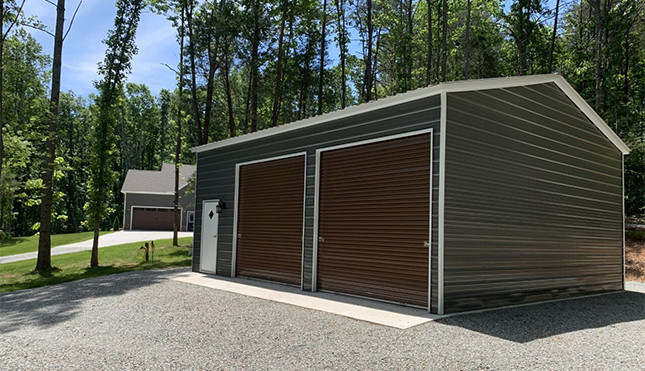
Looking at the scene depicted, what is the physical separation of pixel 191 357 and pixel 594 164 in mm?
8502

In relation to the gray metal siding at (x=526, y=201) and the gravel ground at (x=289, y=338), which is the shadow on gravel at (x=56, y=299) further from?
the gray metal siding at (x=526, y=201)

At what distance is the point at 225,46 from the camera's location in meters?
18.8

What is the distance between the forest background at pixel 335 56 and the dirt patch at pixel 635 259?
317 cm

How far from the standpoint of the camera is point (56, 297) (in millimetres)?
8180

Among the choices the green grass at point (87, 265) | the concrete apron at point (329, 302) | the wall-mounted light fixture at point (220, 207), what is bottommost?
the green grass at point (87, 265)

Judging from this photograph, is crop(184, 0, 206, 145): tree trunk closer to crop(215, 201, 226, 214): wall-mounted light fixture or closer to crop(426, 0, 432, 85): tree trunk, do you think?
crop(215, 201, 226, 214): wall-mounted light fixture

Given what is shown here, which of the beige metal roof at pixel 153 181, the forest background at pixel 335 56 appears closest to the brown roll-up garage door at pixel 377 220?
the forest background at pixel 335 56

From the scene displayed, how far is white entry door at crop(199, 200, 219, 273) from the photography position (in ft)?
37.2

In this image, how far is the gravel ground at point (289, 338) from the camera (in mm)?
4148

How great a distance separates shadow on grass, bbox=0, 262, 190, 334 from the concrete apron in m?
1.26

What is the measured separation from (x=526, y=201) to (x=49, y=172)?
13.0 metres

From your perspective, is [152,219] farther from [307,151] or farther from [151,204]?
[307,151]

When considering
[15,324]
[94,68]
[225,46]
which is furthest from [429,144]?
[225,46]

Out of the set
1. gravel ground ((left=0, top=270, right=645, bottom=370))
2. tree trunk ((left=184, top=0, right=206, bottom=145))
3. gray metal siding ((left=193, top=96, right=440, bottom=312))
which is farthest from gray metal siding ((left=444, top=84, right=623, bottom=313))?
tree trunk ((left=184, top=0, right=206, bottom=145))
